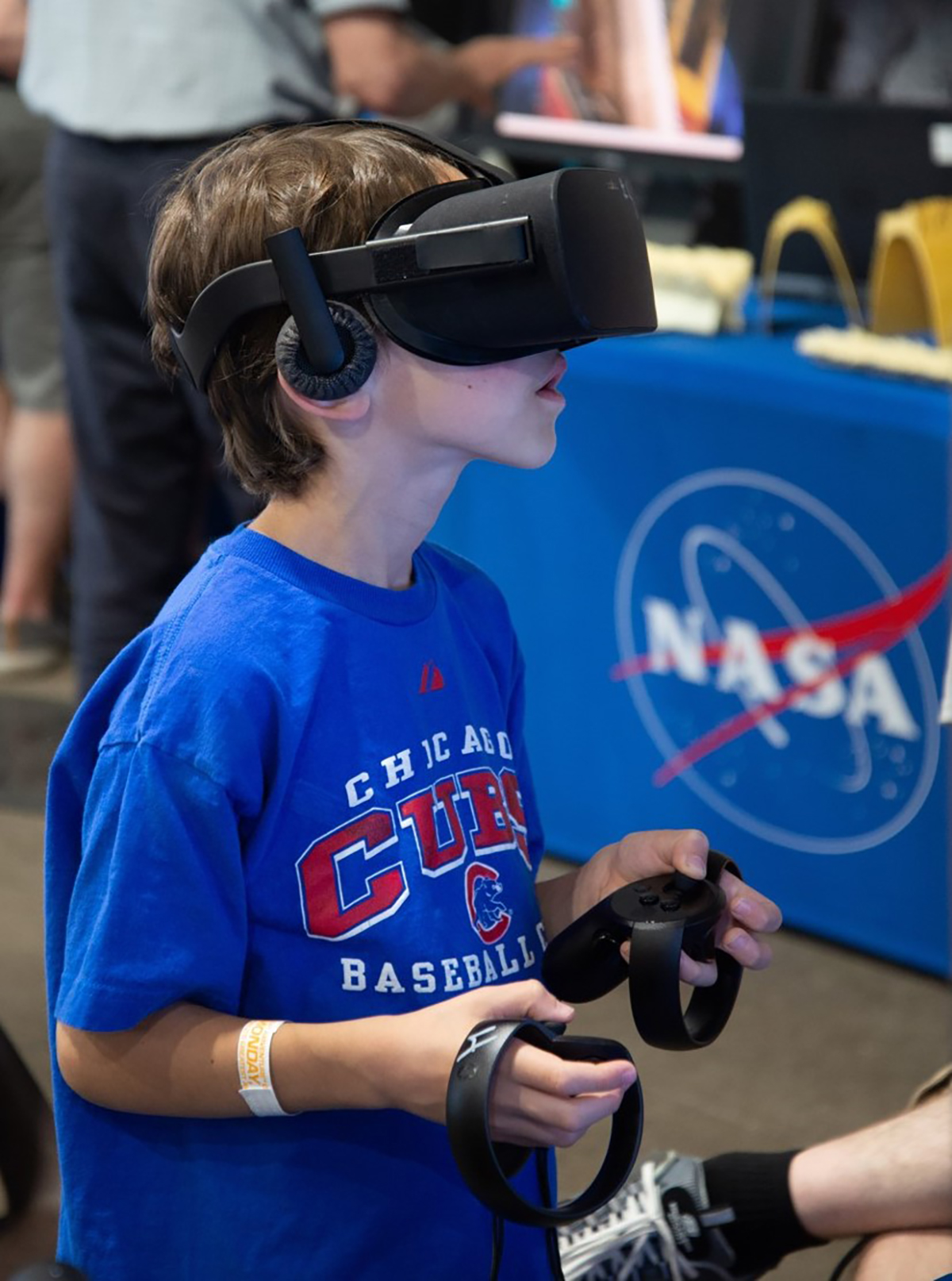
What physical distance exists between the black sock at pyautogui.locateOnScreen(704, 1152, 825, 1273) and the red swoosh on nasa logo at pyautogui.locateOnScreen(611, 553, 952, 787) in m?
0.82

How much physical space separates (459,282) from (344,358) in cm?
8

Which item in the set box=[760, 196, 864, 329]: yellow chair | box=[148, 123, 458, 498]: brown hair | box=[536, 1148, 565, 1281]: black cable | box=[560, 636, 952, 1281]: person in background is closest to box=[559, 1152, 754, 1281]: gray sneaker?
box=[560, 636, 952, 1281]: person in background

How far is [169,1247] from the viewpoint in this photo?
986 millimetres

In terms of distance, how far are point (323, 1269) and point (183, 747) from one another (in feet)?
1.07

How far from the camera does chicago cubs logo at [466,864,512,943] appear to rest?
3.30ft

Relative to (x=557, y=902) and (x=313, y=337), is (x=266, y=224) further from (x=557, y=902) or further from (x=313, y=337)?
(x=557, y=902)

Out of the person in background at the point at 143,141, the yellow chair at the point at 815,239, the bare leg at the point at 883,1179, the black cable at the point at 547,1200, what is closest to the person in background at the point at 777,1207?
the bare leg at the point at 883,1179

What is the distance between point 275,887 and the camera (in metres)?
0.95

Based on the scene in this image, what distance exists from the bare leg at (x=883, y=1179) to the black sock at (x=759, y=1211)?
11 millimetres

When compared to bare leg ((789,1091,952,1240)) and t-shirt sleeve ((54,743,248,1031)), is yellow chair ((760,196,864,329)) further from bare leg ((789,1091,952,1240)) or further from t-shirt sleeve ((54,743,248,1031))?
t-shirt sleeve ((54,743,248,1031))

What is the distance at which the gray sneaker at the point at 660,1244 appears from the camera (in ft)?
4.87

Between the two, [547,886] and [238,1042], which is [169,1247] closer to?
[238,1042]

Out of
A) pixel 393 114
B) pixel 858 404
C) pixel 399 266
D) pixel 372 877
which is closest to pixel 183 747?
pixel 372 877

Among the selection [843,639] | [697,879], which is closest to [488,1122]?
[697,879]
